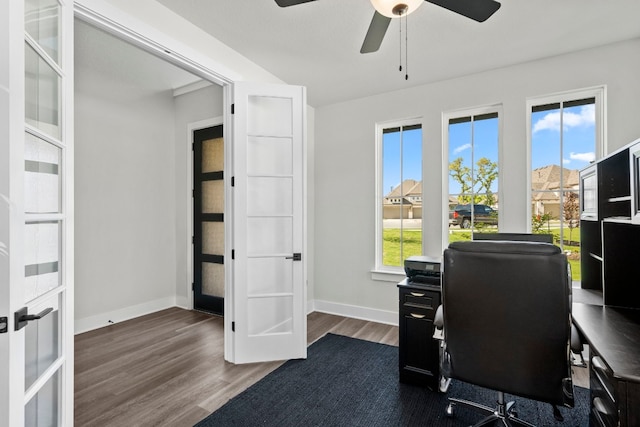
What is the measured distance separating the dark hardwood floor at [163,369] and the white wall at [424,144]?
0.53 m

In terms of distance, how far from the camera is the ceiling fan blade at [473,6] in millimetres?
1562

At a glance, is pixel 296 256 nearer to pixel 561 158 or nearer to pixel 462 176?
pixel 462 176

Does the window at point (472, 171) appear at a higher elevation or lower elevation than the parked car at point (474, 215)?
higher

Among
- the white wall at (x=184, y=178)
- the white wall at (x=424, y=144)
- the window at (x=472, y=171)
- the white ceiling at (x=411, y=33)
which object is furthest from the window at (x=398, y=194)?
the white wall at (x=184, y=178)

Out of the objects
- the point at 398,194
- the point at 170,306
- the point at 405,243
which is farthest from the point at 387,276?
the point at 170,306

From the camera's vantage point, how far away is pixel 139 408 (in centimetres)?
210

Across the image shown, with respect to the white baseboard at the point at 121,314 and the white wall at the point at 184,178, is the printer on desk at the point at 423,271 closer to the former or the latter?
the white wall at the point at 184,178

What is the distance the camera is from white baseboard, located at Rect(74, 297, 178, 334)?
3454 millimetres

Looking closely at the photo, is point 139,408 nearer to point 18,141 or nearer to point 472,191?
point 18,141

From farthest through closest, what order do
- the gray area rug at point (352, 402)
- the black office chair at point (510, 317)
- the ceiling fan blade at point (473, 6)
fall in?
1. the gray area rug at point (352, 402)
2. the ceiling fan blade at point (473, 6)
3. the black office chair at point (510, 317)

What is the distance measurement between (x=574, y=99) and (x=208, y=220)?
420 centimetres

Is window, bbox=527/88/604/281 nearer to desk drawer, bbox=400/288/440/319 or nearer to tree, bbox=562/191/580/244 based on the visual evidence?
tree, bbox=562/191/580/244

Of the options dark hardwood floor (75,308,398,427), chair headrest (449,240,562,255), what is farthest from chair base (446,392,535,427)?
dark hardwood floor (75,308,398,427)

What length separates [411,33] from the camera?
2535 millimetres
